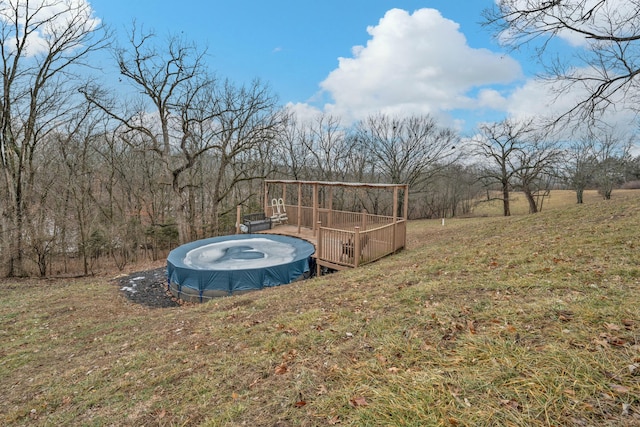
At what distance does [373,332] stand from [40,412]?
357 cm

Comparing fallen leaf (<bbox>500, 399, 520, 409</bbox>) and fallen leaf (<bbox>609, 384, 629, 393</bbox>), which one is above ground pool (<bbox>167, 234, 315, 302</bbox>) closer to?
fallen leaf (<bbox>500, 399, 520, 409</bbox>)

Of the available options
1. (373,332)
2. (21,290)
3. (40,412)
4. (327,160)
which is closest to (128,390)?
(40,412)

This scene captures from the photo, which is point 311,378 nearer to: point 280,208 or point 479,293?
point 479,293

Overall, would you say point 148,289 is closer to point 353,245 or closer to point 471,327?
point 353,245

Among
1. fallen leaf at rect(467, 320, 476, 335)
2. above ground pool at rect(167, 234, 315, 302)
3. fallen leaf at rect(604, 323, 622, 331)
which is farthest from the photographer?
above ground pool at rect(167, 234, 315, 302)

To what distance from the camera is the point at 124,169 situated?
59.3 ft

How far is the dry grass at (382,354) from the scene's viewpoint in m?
1.95

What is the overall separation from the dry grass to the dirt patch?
275 centimetres

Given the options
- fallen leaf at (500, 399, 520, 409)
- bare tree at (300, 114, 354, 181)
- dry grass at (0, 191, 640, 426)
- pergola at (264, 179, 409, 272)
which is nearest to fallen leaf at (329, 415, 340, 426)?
dry grass at (0, 191, 640, 426)

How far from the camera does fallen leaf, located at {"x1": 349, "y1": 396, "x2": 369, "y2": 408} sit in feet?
6.98

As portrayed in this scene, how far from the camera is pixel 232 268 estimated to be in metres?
8.55

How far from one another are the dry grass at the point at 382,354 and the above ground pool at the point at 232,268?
2.35 meters

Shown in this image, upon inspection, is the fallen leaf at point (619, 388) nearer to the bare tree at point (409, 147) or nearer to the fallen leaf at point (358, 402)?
the fallen leaf at point (358, 402)

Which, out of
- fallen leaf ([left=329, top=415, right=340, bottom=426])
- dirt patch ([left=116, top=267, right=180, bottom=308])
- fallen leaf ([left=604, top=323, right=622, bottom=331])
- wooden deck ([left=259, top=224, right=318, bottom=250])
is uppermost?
fallen leaf ([left=604, top=323, right=622, bottom=331])
